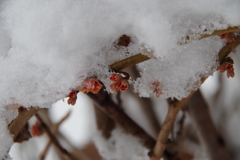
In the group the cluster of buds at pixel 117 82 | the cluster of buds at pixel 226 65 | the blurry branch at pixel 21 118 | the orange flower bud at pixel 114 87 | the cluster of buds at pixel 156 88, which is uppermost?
the cluster of buds at pixel 226 65

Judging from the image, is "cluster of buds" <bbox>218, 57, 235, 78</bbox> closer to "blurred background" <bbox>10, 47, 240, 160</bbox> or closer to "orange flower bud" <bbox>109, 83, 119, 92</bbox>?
"orange flower bud" <bbox>109, 83, 119, 92</bbox>

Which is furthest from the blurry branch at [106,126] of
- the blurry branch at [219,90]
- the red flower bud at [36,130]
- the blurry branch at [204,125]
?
the blurry branch at [219,90]

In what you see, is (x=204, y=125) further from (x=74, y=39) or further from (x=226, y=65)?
(x=74, y=39)

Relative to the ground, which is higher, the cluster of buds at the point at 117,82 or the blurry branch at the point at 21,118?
the cluster of buds at the point at 117,82

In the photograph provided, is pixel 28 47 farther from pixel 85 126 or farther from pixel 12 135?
pixel 85 126

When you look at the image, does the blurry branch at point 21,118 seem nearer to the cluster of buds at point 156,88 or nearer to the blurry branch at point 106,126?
the cluster of buds at point 156,88

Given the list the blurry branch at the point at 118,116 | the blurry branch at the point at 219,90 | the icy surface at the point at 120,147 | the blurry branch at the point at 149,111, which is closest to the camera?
the blurry branch at the point at 118,116

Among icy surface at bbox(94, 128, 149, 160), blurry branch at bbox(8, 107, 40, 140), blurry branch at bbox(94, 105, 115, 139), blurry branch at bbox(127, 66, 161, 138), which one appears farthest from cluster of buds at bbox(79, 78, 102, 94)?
blurry branch at bbox(127, 66, 161, 138)

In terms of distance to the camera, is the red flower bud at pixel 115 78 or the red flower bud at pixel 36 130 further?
the red flower bud at pixel 36 130
